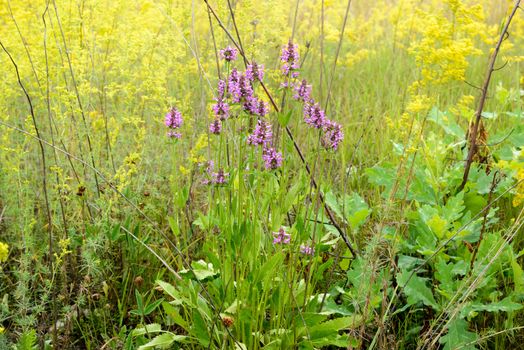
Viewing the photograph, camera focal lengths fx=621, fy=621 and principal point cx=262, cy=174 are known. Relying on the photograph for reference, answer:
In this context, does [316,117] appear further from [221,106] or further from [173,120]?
[173,120]

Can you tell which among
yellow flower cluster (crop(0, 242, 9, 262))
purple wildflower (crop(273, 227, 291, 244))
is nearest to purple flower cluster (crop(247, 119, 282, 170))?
purple wildflower (crop(273, 227, 291, 244))

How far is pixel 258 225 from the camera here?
2018 mm

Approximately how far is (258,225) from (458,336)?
0.76 meters

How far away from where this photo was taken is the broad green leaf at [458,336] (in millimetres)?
2055

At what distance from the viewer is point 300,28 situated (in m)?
6.48

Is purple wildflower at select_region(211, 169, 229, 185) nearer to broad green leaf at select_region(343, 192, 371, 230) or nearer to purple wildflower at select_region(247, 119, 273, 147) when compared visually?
purple wildflower at select_region(247, 119, 273, 147)

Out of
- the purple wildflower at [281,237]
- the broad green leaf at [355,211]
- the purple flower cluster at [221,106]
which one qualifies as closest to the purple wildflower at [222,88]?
the purple flower cluster at [221,106]

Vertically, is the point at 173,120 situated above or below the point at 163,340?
above

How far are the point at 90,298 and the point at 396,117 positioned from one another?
2.24 metres

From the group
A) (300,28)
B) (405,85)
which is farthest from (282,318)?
(300,28)

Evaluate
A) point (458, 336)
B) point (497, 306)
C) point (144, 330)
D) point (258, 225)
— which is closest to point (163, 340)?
point (144, 330)

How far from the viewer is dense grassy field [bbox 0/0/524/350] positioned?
191cm

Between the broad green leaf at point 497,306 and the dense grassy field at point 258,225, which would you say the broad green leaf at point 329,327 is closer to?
the dense grassy field at point 258,225

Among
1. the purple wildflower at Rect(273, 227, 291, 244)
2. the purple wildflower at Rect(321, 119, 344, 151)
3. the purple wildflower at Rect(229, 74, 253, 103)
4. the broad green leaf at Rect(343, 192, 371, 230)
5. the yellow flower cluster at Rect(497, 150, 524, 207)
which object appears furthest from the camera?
the broad green leaf at Rect(343, 192, 371, 230)
